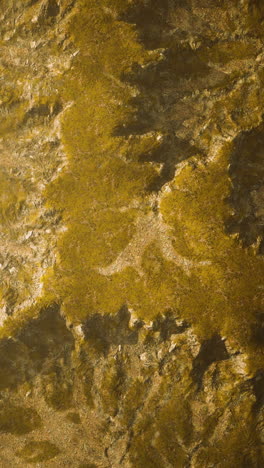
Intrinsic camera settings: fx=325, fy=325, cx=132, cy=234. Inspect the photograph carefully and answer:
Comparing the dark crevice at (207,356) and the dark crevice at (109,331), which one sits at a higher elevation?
the dark crevice at (109,331)

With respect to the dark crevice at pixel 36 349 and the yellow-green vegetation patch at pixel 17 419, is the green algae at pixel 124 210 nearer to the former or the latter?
the dark crevice at pixel 36 349

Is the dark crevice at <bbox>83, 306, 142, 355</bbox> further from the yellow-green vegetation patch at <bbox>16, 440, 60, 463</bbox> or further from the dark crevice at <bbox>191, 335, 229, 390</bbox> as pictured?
the yellow-green vegetation patch at <bbox>16, 440, 60, 463</bbox>

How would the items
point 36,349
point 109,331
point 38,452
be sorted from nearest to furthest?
point 109,331 → point 38,452 → point 36,349

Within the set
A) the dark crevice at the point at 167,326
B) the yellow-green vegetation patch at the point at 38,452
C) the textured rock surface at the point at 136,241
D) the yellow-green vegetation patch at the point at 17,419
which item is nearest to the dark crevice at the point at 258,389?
the textured rock surface at the point at 136,241

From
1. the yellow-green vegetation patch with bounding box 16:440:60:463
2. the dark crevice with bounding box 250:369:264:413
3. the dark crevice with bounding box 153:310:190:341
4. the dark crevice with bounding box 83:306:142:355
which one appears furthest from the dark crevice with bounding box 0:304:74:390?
the dark crevice with bounding box 250:369:264:413

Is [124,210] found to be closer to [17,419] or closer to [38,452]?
[17,419]

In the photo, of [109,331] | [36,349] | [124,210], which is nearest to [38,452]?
[36,349]

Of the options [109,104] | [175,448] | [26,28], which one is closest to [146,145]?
[109,104]

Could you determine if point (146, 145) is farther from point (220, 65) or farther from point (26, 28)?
point (26, 28)

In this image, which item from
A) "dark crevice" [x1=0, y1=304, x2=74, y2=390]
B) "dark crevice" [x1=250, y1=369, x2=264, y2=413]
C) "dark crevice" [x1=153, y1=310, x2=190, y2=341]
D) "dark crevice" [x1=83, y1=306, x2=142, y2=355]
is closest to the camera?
"dark crevice" [x1=250, y1=369, x2=264, y2=413]
